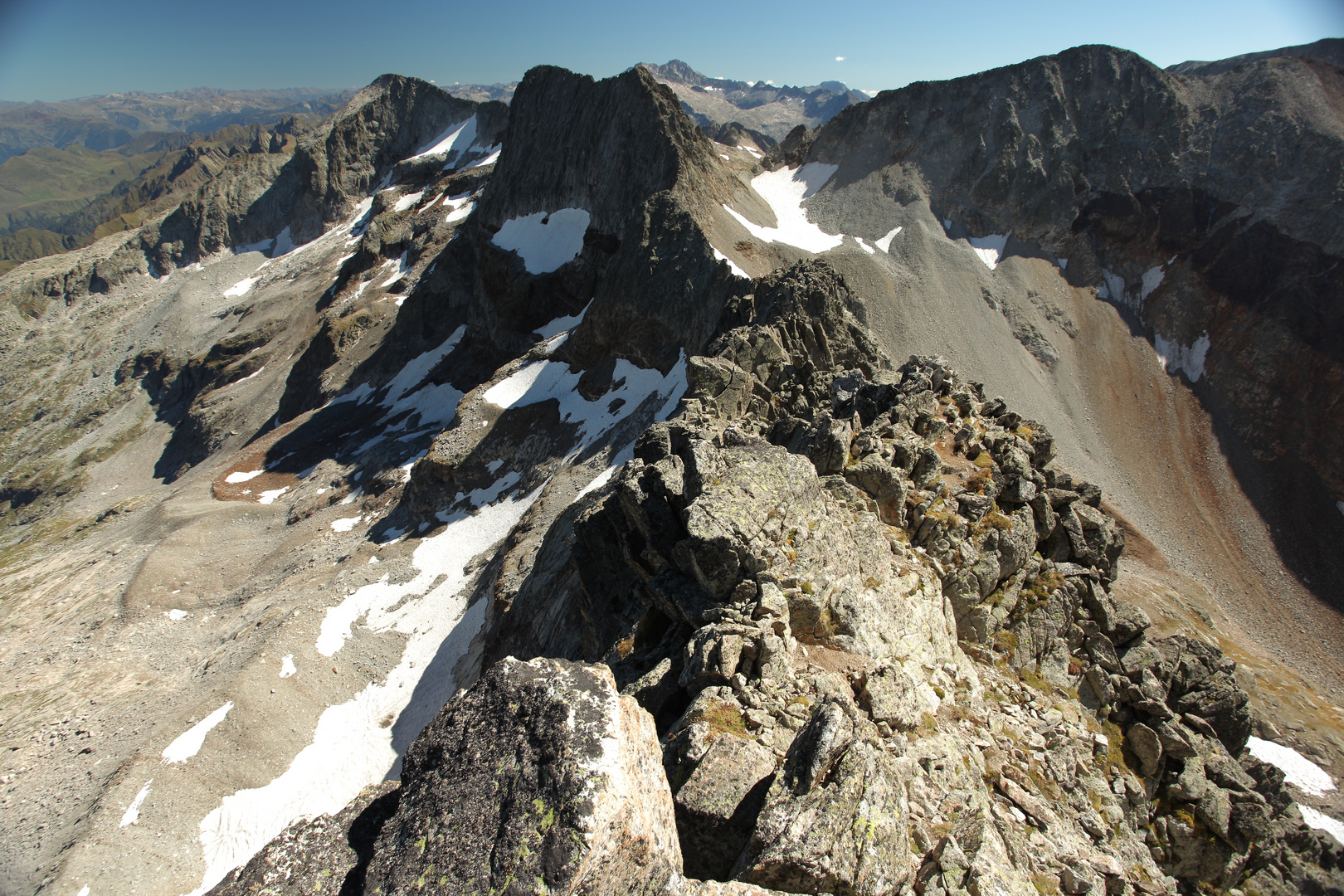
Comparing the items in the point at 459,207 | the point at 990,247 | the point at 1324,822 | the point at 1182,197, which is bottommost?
the point at 1324,822

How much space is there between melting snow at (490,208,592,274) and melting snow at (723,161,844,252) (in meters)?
19.6

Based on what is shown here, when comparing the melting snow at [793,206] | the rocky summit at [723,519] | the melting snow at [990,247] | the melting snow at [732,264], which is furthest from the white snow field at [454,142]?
the melting snow at [990,247]

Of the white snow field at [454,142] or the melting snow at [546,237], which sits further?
the white snow field at [454,142]

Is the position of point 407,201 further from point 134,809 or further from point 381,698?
point 134,809

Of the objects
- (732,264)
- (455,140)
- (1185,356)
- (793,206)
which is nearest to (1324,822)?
(732,264)

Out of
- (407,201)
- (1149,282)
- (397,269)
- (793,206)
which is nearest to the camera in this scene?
(1149,282)

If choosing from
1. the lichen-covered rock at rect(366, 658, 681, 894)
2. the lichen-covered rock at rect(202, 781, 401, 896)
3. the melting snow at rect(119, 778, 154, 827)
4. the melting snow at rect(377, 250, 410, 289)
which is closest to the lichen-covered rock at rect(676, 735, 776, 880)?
the lichen-covered rock at rect(366, 658, 681, 894)

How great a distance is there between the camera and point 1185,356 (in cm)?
6962

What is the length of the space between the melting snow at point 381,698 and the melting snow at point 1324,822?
41.5 metres

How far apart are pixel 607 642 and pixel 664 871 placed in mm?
11795

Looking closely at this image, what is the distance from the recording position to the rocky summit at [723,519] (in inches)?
320

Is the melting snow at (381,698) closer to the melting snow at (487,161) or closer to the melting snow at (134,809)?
the melting snow at (134,809)

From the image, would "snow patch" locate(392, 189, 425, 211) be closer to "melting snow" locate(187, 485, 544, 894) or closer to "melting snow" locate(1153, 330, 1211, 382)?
"melting snow" locate(187, 485, 544, 894)

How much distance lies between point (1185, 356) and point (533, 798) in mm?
91349
